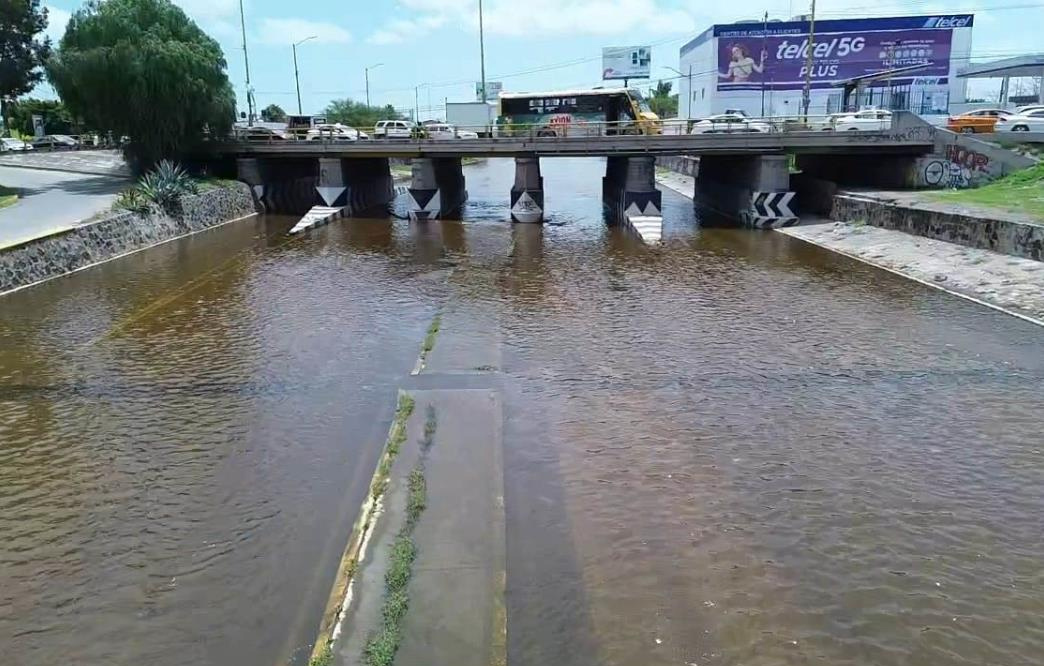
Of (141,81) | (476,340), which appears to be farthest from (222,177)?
(476,340)

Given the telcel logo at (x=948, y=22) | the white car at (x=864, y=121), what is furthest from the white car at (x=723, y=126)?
the telcel logo at (x=948, y=22)

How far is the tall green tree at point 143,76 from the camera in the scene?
36531 mm

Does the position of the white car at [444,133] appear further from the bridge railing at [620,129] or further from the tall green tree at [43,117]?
the tall green tree at [43,117]

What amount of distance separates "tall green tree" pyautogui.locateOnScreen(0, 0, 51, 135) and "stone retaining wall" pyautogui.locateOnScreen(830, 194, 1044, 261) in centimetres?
3636

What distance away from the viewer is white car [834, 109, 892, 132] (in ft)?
119

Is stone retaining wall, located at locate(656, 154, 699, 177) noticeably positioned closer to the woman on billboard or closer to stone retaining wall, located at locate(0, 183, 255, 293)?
the woman on billboard

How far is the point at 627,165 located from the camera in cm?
3791

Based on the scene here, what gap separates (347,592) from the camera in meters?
6.93

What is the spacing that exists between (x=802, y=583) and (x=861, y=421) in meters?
4.82

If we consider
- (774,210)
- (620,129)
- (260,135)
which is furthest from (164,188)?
(774,210)

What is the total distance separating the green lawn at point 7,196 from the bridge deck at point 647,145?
527 inches

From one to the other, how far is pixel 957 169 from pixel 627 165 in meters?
14.1

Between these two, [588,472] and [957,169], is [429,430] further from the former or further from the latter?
[957,169]

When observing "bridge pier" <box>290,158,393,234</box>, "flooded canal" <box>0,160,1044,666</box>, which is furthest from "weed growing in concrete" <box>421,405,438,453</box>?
"bridge pier" <box>290,158,393,234</box>
